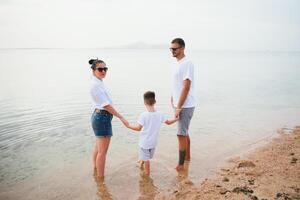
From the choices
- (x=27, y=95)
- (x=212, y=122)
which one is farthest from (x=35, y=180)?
(x=27, y=95)

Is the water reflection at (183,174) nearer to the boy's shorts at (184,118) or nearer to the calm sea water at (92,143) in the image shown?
the calm sea water at (92,143)

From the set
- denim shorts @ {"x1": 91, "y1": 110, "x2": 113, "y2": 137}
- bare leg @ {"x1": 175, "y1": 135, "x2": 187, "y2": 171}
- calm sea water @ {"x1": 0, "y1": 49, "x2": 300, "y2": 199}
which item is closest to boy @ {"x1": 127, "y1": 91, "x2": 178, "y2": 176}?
denim shorts @ {"x1": 91, "y1": 110, "x2": 113, "y2": 137}

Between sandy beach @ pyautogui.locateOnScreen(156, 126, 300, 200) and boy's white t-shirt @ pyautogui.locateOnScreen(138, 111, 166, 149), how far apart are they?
104cm

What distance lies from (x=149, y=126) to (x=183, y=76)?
122cm

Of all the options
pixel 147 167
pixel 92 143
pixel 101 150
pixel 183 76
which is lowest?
pixel 92 143

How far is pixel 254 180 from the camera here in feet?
18.0

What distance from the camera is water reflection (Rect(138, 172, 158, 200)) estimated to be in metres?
5.41

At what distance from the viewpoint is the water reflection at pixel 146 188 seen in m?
5.41

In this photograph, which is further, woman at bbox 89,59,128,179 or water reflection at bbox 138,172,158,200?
water reflection at bbox 138,172,158,200

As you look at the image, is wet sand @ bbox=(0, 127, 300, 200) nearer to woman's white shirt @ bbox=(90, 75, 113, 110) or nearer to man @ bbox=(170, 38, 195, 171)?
man @ bbox=(170, 38, 195, 171)

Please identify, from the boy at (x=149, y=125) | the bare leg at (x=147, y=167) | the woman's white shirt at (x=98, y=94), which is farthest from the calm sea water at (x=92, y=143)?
the woman's white shirt at (x=98, y=94)

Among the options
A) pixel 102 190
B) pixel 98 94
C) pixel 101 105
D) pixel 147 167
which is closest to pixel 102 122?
pixel 101 105

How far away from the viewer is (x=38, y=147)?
8.17 m

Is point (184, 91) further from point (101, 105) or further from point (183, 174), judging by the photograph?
point (183, 174)
